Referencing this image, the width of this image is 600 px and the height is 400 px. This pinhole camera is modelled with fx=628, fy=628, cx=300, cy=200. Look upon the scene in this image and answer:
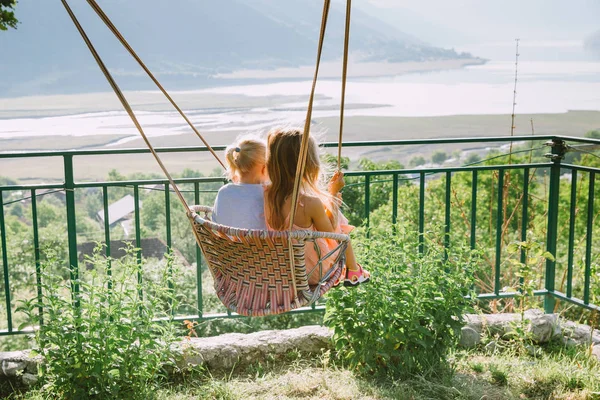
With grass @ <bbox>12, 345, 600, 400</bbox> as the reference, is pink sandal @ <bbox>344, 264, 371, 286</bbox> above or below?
above

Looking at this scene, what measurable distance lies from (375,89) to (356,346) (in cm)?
2711

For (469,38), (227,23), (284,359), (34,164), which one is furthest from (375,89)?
(284,359)

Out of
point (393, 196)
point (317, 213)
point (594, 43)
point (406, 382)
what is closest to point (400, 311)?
point (406, 382)

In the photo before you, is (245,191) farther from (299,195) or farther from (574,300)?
(574,300)

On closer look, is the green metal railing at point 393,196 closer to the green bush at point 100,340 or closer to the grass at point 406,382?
the green bush at point 100,340

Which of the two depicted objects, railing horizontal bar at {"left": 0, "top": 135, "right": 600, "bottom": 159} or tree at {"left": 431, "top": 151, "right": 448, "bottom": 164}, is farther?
tree at {"left": 431, "top": 151, "right": 448, "bottom": 164}

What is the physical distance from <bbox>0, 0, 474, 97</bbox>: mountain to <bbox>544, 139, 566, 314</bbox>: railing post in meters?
23.2

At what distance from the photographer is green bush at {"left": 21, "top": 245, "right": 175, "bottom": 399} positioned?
92.0 inches

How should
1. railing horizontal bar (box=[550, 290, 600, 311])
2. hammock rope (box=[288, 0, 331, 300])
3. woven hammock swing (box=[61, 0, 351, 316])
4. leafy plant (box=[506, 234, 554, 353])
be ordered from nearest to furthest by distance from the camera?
hammock rope (box=[288, 0, 331, 300])
woven hammock swing (box=[61, 0, 351, 316])
leafy plant (box=[506, 234, 554, 353])
railing horizontal bar (box=[550, 290, 600, 311])

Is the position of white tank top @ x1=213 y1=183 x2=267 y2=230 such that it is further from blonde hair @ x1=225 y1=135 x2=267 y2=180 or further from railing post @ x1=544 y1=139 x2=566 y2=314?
railing post @ x1=544 y1=139 x2=566 y2=314

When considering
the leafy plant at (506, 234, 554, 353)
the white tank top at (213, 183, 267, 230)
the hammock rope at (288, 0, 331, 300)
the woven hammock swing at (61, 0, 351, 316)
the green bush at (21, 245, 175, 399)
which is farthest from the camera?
the leafy plant at (506, 234, 554, 353)

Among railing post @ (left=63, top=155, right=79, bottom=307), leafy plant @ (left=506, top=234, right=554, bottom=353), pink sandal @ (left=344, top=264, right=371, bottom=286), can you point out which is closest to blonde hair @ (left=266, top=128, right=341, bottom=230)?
pink sandal @ (left=344, top=264, right=371, bottom=286)

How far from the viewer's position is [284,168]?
6.70 ft

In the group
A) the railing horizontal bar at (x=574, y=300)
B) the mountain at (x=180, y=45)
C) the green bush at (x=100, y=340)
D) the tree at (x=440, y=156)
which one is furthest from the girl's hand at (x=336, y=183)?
the mountain at (x=180, y=45)
